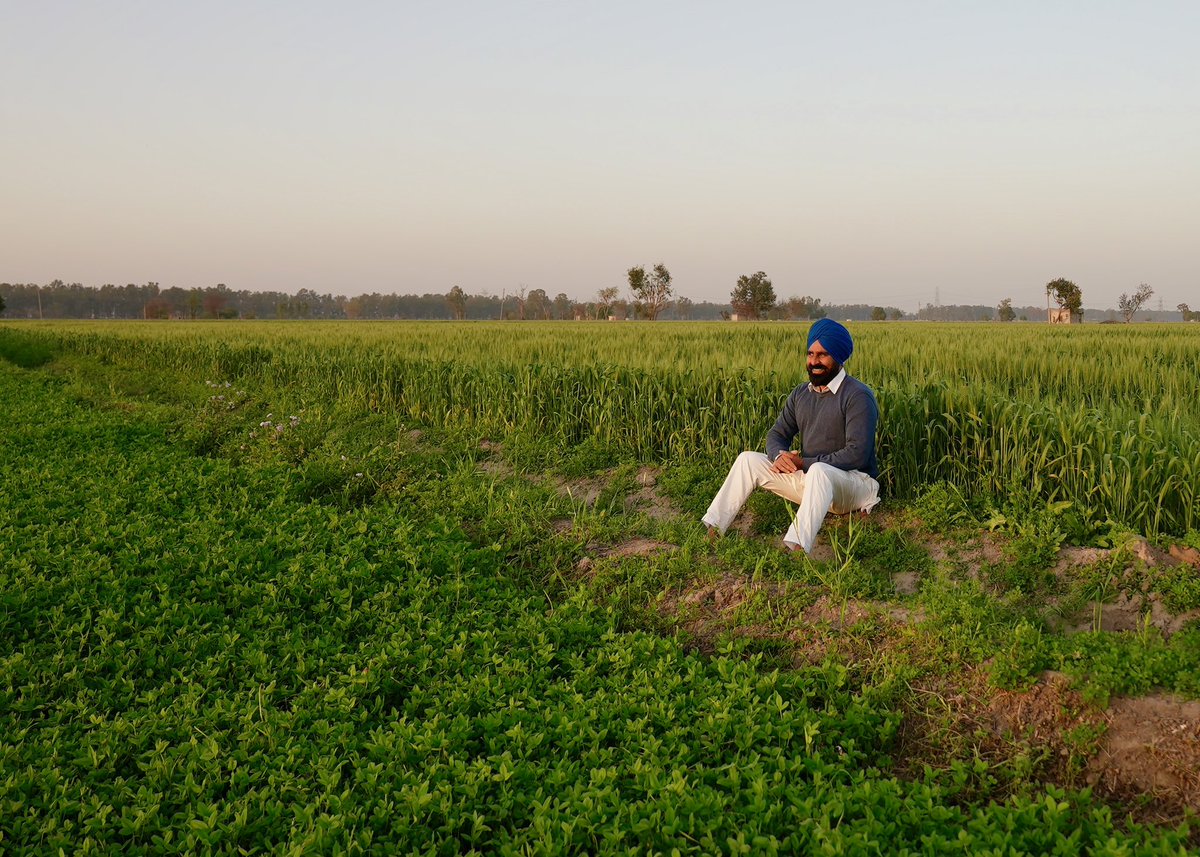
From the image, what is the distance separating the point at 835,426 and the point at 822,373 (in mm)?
402

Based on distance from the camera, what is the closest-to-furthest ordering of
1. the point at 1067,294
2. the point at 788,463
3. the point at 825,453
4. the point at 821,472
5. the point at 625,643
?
the point at 625,643 < the point at 821,472 < the point at 788,463 < the point at 825,453 < the point at 1067,294

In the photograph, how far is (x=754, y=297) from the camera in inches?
3728

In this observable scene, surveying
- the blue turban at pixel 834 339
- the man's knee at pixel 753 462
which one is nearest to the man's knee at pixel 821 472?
the man's knee at pixel 753 462

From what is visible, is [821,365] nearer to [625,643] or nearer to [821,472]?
[821,472]

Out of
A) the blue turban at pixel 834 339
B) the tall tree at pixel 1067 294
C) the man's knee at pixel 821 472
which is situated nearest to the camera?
the man's knee at pixel 821 472

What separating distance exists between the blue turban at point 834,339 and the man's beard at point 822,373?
0.26ft

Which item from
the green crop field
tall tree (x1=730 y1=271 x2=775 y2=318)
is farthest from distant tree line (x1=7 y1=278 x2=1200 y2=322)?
the green crop field

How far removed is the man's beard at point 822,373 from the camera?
222 inches

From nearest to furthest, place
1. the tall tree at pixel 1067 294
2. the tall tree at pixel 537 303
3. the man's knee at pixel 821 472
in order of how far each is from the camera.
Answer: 1. the man's knee at pixel 821 472
2. the tall tree at pixel 1067 294
3. the tall tree at pixel 537 303

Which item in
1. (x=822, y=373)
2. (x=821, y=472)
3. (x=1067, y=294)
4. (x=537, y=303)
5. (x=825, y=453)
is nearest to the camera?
(x=821, y=472)

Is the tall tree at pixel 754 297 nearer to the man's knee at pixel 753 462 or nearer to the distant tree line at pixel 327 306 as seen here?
the distant tree line at pixel 327 306

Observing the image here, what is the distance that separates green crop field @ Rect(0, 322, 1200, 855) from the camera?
2973 millimetres

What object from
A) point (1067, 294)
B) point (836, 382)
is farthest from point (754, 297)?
point (836, 382)

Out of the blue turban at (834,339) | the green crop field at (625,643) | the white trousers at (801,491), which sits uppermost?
the blue turban at (834,339)
